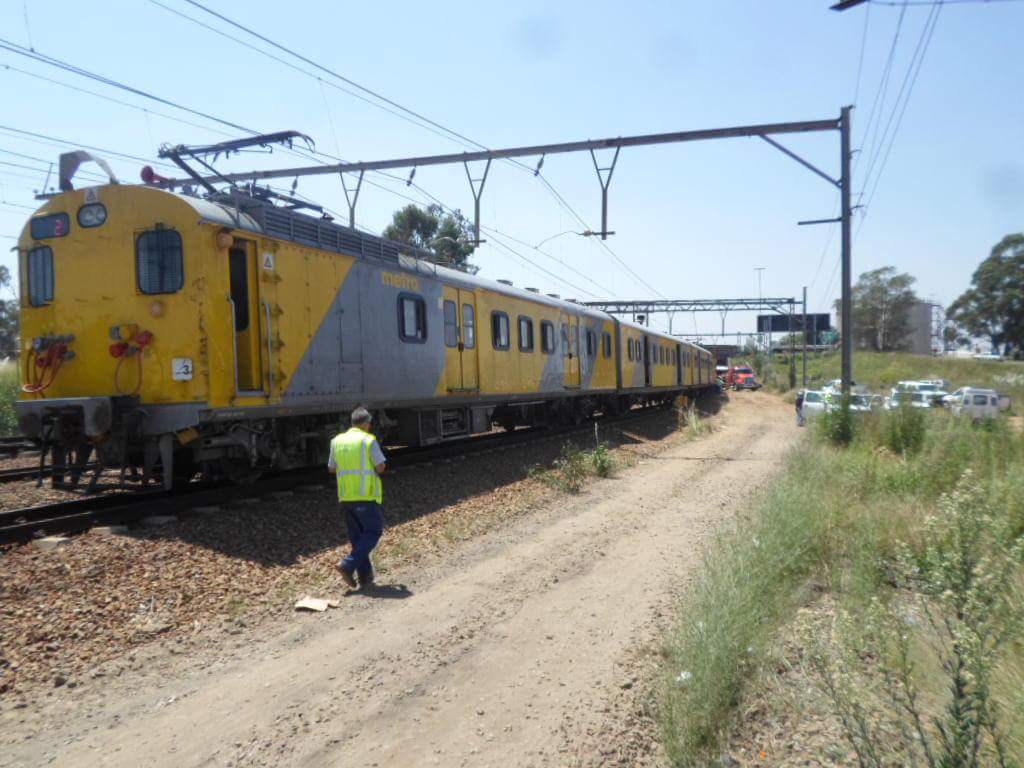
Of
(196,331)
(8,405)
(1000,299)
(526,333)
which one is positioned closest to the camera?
(196,331)

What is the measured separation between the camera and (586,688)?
15.0ft

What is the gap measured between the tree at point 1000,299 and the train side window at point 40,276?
67910 mm

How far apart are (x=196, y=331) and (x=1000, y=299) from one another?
70.5 meters

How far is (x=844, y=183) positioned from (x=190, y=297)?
1233cm

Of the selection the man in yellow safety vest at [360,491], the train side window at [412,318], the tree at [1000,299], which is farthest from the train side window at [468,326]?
the tree at [1000,299]

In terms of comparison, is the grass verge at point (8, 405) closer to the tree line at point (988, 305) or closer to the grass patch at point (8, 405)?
the grass patch at point (8, 405)

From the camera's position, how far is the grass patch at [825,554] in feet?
12.9

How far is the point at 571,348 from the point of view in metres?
19.8

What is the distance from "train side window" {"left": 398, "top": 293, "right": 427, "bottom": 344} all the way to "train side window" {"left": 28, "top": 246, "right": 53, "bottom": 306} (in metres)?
4.66

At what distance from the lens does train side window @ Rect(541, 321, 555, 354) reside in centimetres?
1777

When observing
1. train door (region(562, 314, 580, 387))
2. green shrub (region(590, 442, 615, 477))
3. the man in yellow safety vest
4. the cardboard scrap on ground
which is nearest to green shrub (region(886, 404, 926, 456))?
green shrub (region(590, 442, 615, 477))

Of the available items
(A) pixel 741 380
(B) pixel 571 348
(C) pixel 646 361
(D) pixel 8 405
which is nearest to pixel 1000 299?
(A) pixel 741 380

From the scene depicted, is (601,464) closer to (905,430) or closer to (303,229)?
(905,430)

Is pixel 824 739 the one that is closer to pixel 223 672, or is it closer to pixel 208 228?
pixel 223 672
